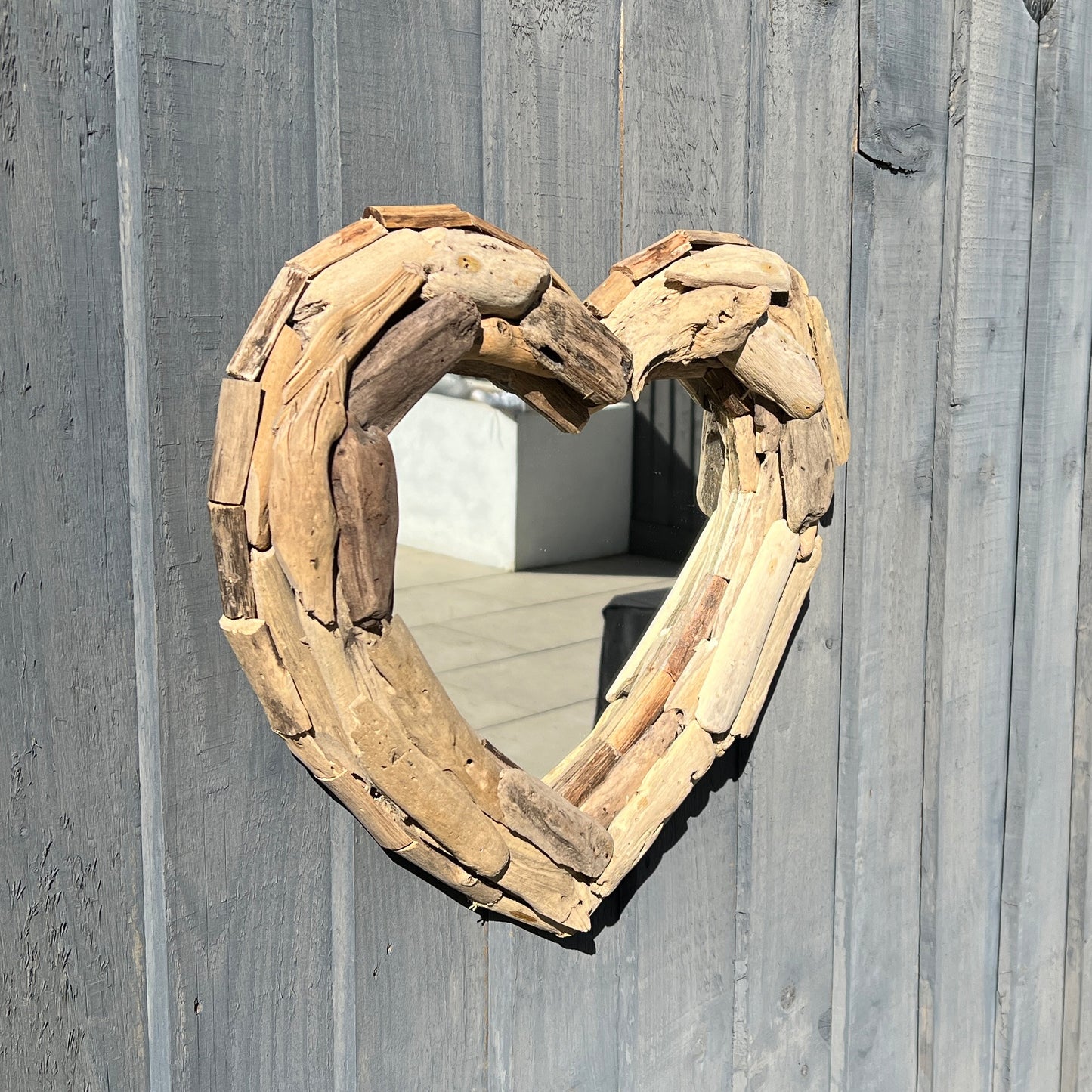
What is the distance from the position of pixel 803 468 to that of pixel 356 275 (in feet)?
1.55

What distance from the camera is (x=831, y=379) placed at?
105 centimetres

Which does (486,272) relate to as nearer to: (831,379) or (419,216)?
(419,216)

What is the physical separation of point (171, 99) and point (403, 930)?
0.60 m

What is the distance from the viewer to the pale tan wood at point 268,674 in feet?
2.35

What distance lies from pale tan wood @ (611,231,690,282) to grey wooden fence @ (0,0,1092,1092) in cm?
3

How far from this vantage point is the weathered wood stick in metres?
0.78

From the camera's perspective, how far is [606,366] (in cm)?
84

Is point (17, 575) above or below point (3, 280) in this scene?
below

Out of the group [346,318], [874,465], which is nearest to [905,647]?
[874,465]

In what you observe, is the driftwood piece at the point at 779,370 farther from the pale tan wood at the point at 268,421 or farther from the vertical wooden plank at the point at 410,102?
the pale tan wood at the point at 268,421

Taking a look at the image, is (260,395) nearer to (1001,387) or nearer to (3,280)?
(3,280)

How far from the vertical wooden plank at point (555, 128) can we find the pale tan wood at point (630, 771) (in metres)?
0.36

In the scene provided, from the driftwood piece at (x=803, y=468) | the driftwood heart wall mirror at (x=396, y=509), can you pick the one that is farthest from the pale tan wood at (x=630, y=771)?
the driftwood piece at (x=803, y=468)

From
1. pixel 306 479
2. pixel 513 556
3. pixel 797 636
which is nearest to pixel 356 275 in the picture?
pixel 306 479
